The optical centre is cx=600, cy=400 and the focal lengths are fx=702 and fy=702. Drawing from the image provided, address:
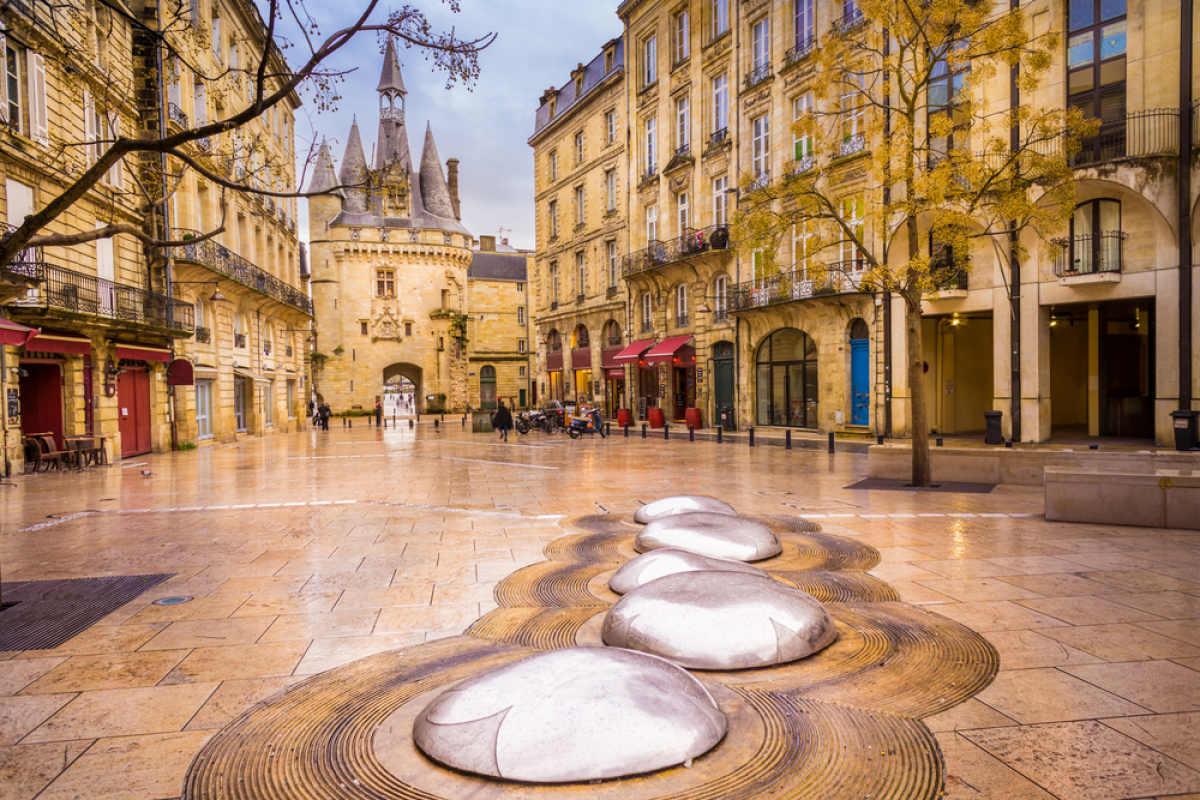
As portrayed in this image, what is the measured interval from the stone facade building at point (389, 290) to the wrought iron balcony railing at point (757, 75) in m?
33.4

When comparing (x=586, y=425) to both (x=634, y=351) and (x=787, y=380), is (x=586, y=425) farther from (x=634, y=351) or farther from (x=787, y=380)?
(x=634, y=351)

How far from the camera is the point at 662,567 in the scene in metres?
4.96

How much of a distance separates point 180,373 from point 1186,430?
82.7 ft

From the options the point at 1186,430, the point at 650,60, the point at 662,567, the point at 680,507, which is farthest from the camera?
the point at 650,60

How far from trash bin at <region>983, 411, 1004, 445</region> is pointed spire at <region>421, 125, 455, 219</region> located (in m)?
50.0

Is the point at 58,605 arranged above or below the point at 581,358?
below

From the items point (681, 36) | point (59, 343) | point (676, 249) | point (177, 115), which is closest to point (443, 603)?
point (59, 343)

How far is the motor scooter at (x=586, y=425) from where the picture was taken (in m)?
24.1

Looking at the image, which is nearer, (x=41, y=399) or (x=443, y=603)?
(x=443, y=603)

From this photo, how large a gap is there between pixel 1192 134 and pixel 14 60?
2538 centimetres

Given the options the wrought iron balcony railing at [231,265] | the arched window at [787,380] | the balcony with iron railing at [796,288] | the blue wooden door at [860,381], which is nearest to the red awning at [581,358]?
the balcony with iron railing at [796,288]

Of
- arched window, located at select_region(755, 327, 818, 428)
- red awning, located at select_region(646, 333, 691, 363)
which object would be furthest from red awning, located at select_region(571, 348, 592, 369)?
arched window, located at select_region(755, 327, 818, 428)

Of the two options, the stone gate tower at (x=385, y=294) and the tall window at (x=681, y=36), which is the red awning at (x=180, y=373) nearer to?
the tall window at (x=681, y=36)

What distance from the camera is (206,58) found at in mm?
23219
